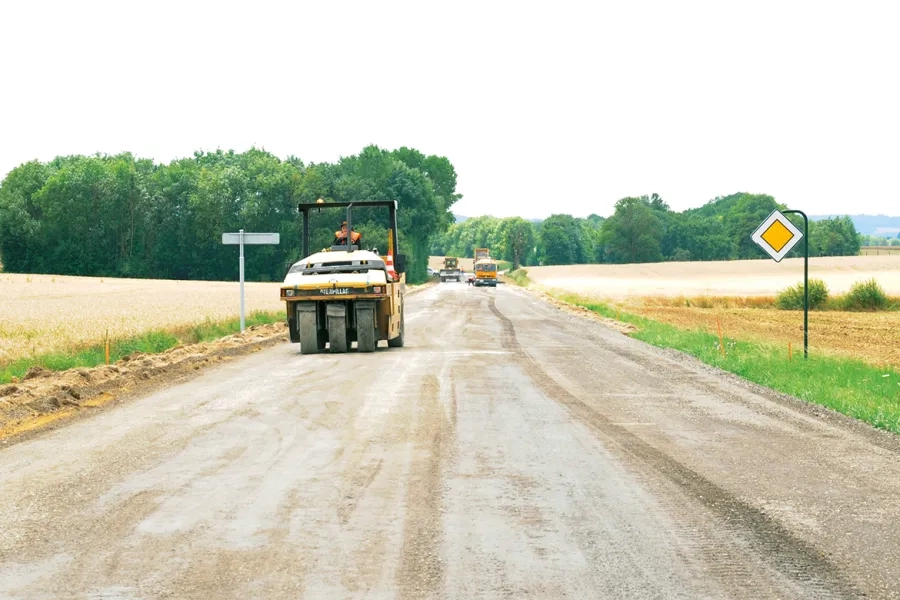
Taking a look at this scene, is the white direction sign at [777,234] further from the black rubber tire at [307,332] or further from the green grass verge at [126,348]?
the green grass verge at [126,348]

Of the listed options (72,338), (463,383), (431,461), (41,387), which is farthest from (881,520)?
(72,338)

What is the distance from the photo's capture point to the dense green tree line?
102m

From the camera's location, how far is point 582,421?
1155 centimetres

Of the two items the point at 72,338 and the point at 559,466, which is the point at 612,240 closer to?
the point at 72,338

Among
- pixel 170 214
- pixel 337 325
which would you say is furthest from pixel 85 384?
pixel 170 214

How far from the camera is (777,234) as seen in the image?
19188 millimetres

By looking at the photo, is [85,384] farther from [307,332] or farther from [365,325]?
[365,325]

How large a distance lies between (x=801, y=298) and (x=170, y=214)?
75.2 m

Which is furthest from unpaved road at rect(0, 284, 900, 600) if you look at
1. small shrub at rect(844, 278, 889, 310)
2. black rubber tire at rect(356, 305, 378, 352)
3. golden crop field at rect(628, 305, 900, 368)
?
small shrub at rect(844, 278, 889, 310)

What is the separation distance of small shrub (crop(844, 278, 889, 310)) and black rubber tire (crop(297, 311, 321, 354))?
3778 cm

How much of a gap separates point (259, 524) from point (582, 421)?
18.3 feet

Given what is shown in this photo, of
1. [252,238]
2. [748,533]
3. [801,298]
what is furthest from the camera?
[801,298]

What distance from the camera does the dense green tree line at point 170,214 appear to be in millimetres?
101875

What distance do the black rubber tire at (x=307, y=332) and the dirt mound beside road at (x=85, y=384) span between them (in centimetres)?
146
